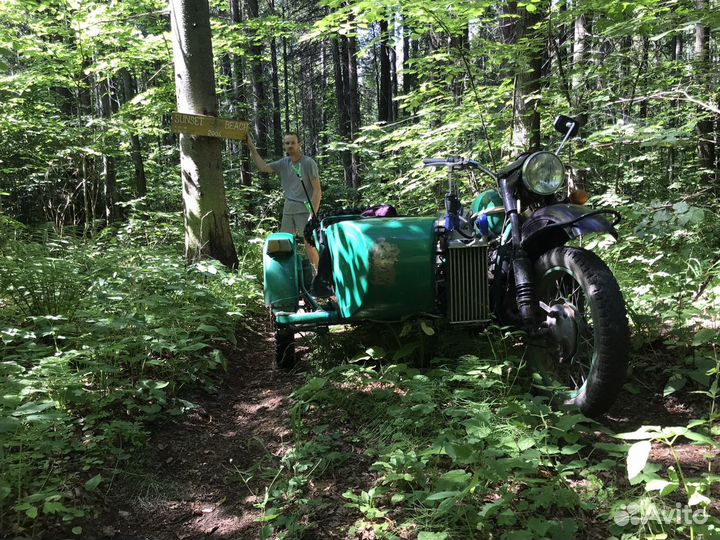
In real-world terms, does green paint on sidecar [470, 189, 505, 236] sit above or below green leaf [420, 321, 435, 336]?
above

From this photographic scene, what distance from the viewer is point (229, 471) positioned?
2.58m

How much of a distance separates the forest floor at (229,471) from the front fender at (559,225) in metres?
1.04

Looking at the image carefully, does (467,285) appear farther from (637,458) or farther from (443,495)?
(637,458)

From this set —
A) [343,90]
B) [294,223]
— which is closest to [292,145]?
[294,223]

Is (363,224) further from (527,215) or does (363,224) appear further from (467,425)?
(467,425)

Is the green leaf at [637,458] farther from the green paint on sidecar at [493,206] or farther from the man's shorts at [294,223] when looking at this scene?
the man's shorts at [294,223]

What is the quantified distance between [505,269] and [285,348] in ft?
6.17

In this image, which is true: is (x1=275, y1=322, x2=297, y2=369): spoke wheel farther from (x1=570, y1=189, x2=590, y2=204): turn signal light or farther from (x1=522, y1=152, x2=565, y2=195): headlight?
(x1=570, y1=189, x2=590, y2=204): turn signal light

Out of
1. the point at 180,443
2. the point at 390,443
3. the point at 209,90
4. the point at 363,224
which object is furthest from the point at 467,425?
the point at 209,90

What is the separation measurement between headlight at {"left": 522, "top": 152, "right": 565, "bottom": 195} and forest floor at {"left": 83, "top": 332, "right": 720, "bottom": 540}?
1370 millimetres

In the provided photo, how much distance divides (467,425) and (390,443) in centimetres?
47

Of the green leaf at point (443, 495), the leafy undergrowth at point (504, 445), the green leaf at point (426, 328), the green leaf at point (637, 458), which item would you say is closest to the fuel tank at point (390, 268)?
the green leaf at point (426, 328)

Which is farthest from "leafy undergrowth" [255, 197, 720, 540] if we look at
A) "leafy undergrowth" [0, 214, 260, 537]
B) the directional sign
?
the directional sign

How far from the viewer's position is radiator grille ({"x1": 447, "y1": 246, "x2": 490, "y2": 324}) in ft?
10.1
